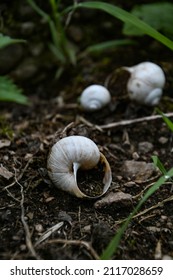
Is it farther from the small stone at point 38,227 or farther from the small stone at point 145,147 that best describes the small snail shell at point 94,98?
the small stone at point 38,227

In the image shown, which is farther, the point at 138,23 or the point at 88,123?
the point at 88,123

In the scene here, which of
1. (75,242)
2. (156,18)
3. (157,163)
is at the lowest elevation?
(75,242)

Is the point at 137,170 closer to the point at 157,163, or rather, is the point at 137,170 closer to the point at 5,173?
the point at 157,163

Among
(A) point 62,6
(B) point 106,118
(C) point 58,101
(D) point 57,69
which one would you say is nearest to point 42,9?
(A) point 62,6

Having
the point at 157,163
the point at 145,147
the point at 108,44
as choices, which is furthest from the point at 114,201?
the point at 108,44

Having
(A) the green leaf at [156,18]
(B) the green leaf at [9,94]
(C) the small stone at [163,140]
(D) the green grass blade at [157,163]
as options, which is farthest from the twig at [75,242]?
(A) the green leaf at [156,18]

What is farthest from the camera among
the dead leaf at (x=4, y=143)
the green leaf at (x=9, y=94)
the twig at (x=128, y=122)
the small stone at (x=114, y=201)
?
the twig at (x=128, y=122)

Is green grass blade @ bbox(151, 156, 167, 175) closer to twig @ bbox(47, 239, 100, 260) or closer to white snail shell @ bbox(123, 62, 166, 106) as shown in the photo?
twig @ bbox(47, 239, 100, 260)
